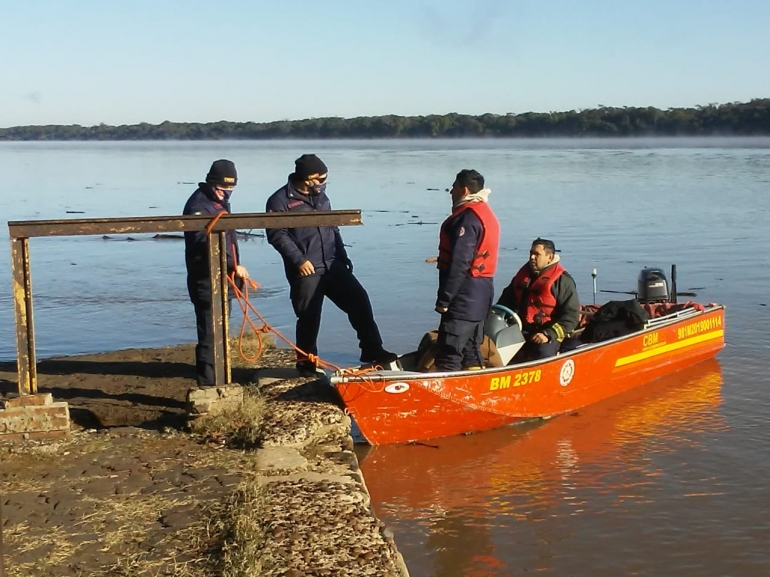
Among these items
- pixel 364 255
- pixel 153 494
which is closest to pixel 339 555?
pixel 153 494

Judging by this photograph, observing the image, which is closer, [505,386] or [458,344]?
[458,344]

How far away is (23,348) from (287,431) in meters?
1.94

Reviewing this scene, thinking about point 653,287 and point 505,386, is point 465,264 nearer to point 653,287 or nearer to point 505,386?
point 505,386

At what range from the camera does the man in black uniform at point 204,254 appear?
7.80 m

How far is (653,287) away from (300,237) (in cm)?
517

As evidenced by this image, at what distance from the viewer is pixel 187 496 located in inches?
229

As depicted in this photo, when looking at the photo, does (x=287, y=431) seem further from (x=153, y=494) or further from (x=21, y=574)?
(x=21, y=574)

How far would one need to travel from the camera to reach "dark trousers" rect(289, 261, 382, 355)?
27.2ft

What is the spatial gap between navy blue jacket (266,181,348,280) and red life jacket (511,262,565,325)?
2.08 m

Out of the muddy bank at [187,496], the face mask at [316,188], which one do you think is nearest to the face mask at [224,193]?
the face mask at [316,188]

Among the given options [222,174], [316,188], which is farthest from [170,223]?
[316,188]

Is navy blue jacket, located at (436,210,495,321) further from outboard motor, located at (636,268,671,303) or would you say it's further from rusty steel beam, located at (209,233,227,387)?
outboard motor, located at (636,268,671,303)

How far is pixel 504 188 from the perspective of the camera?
37.1 m

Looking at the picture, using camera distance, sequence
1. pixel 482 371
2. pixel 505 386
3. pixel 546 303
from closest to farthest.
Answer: pixel 482 371 → pixel 505 386 → pixel 546 303
